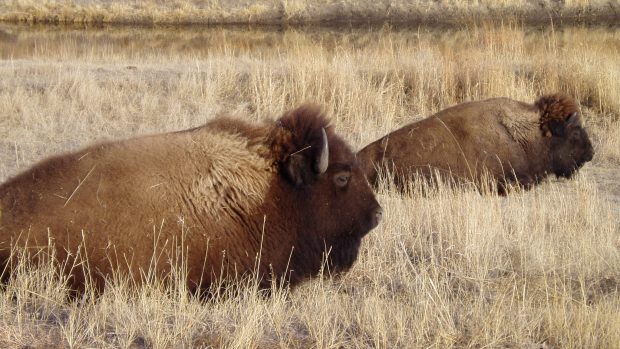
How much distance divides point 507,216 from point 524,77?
7.14 meters

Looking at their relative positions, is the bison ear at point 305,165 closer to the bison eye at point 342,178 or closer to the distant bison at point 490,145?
the bison eye at point 342,178

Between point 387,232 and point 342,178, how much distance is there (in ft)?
3.72

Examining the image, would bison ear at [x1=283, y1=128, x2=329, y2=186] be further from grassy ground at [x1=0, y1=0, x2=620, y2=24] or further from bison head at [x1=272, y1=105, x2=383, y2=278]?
grassy ground at [x1=0, y1=0, x2=620, y2=24]

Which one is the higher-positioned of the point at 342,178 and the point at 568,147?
the point at 342,178

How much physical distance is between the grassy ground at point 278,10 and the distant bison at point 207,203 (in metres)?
30.7

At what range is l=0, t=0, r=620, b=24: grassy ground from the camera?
116 feet

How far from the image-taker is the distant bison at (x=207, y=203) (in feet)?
15.9

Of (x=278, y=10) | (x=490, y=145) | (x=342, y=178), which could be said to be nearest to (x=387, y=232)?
(x=342, y=178)

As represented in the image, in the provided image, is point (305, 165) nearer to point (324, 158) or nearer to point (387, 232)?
point (324, 158)

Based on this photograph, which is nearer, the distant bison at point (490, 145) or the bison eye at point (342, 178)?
the bison eye at point (342, 178)

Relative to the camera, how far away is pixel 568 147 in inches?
376

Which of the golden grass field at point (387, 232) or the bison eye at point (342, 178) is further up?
the bison eye at point (342, 178)

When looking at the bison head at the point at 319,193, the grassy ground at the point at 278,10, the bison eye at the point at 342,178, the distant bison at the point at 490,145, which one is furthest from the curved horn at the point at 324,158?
the grassy ground at the point at 278,10

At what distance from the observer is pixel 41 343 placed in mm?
4055
